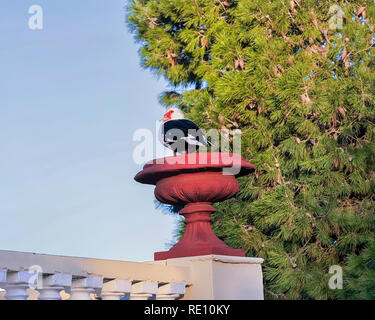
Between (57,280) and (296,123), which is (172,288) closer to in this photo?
(57,280)

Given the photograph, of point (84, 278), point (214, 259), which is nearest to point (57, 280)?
point (84, 278)

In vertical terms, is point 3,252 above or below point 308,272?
below

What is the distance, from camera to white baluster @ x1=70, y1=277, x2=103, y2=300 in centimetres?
295

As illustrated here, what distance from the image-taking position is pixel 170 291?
11.3 ft

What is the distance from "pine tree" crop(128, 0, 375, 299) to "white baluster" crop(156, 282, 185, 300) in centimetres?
259

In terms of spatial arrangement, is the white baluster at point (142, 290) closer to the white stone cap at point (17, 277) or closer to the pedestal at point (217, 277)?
the pedestal at point (217, 277)

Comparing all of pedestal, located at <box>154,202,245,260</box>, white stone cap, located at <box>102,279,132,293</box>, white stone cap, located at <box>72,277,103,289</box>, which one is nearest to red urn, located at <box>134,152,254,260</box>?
pedestal, located at <box>154,202,245,260</box>

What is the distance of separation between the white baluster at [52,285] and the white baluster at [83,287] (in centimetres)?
13

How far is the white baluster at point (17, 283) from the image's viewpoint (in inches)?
104
